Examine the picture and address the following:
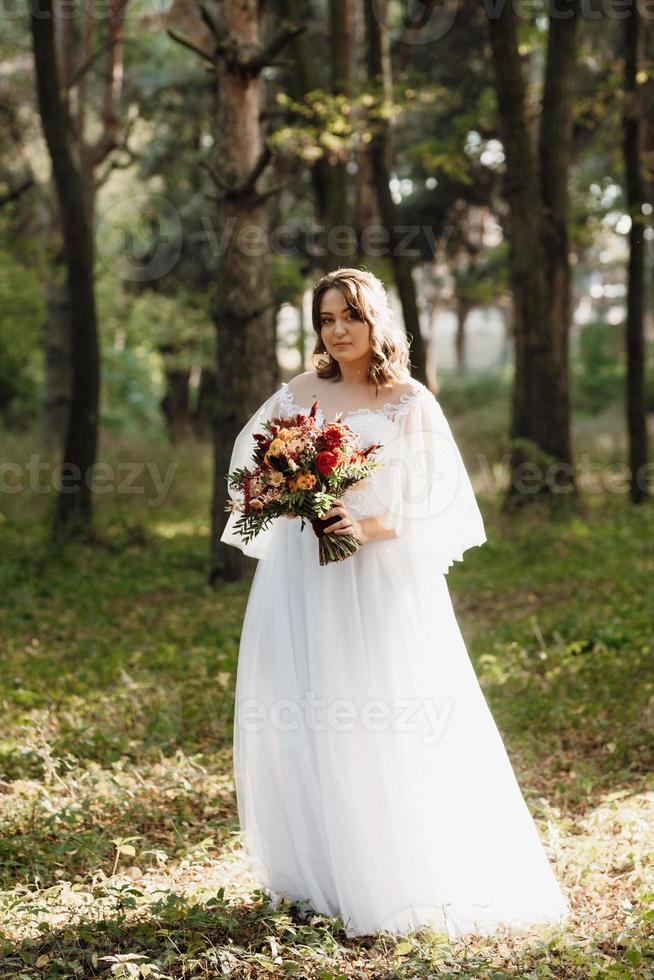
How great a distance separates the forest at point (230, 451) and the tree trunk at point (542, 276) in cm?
4

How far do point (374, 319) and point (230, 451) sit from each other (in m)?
6.50

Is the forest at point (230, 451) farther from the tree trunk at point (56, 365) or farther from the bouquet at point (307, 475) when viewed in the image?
the bouquet at point (307, 475)

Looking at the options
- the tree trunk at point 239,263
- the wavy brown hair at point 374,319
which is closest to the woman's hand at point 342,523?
the wavy brown hair at point 374,319

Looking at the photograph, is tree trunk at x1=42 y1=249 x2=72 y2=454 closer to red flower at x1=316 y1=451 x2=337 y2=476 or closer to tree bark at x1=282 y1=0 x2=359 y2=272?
tree bark at x1=282 y1=0 x2=359 y2=272

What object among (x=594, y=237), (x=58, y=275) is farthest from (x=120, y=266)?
(x=594, y=237)

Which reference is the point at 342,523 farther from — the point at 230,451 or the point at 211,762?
the point at 230,451

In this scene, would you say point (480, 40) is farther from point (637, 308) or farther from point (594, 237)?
point (637, 308)

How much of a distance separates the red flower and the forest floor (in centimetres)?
188

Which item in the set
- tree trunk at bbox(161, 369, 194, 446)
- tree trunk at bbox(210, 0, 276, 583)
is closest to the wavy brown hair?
tree trunk at bbox(210, 0, 276, 583)

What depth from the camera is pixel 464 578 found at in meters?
11.6

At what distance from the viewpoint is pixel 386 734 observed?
4.43 m

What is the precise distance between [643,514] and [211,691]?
8.92 meters

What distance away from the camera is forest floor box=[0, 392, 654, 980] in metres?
4.12

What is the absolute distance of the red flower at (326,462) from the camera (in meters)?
4.14
